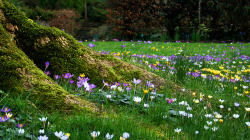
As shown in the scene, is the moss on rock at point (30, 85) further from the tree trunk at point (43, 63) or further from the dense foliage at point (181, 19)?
the dense foliage at point (181, 19)

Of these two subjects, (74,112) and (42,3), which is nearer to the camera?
(74,112)

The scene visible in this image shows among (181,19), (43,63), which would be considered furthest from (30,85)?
(181,19)

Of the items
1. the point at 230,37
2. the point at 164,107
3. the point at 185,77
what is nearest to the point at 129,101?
the point at 164,107

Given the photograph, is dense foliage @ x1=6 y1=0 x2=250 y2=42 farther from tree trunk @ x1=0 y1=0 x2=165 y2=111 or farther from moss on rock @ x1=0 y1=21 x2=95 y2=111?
moss on rock @ x1=0 y1=21 x2=95 y2=111

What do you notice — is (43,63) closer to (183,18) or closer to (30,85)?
(30,85)

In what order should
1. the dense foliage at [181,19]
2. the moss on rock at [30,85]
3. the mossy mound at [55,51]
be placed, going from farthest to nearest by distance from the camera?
the dense foliage at [181,19], the mossy mound at [55,51], the moss on rock at [30,85]

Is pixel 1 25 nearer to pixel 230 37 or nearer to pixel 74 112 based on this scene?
pixel 74 112

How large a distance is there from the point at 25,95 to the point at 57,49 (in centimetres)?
103

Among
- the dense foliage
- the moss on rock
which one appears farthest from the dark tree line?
the moss on rock

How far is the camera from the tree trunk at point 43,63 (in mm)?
2164

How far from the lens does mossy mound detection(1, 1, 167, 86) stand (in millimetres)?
2852

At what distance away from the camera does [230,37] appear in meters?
15.5

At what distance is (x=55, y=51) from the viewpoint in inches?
117

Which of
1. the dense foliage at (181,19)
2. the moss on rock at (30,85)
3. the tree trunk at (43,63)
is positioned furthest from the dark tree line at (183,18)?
the moss on rock at (30,85)
